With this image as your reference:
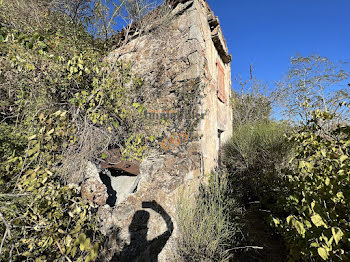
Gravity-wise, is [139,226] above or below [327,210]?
below

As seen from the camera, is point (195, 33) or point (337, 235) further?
point (195, 33)

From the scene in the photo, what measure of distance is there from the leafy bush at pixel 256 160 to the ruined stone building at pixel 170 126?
663mm

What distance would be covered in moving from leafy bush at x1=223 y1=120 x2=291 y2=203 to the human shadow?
6.16 feet

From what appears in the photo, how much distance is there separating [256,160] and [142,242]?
9.58 ft

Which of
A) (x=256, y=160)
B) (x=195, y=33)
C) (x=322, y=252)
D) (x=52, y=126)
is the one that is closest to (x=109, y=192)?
(x=52, y=126)

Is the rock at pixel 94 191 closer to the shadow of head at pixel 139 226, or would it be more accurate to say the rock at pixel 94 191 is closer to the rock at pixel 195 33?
the shadow of head at pixel 139 226

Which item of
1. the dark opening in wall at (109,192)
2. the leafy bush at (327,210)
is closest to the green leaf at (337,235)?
the leafy bush at (327,210)

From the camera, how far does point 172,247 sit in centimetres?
183

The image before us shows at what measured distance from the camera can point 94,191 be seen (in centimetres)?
223

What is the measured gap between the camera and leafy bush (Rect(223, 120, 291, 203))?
3299mm

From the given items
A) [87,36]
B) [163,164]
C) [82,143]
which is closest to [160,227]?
[163,164]

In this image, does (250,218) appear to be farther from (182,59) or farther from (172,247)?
(182,59)

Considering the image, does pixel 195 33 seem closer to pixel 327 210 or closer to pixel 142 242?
pixel 327 210

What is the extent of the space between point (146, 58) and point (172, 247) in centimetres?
367
